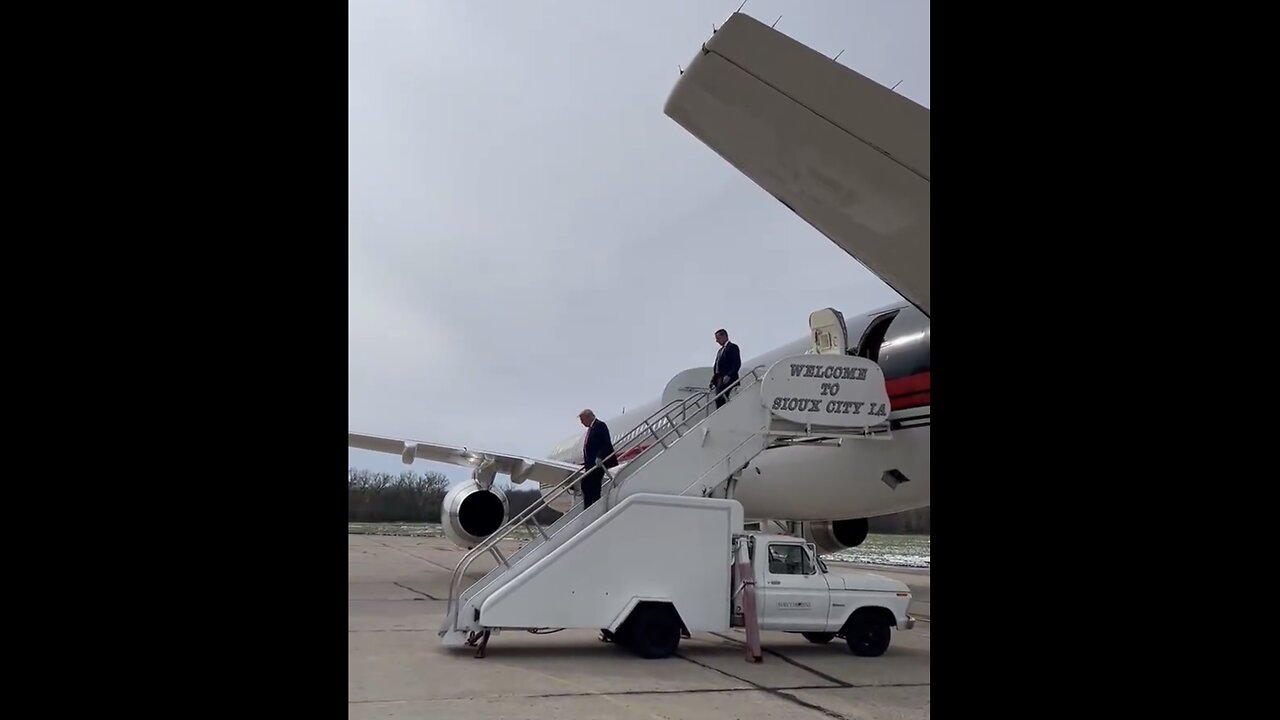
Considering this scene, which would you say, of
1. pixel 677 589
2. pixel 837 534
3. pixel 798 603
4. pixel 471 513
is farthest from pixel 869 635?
pixel 471 513

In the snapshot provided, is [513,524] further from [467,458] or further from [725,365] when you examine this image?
[467,458]

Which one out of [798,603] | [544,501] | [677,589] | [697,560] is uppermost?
[544,501]

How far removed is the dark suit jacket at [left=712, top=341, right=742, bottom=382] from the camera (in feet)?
32.2

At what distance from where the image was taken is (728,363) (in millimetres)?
9867

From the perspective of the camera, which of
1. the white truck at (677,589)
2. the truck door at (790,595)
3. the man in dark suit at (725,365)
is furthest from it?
the man in dark suit at (725,365)

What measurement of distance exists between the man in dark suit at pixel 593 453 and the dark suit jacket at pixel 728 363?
1.63 meters

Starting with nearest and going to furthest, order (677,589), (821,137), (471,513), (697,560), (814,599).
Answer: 1. (821,137)
2. (677,589)
3. (697,560)
4. (814,599)
5. (471,513)

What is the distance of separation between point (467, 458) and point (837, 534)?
6.51 metres

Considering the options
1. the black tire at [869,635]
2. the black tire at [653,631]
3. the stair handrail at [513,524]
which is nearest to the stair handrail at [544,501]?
the stair handrail at [513,524]

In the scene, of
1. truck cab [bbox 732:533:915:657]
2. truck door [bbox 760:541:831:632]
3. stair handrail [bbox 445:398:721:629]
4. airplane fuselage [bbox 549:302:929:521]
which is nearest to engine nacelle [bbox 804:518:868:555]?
airplane fuselage [bbox 549:302:929:521]

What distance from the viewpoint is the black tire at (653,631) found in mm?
7783

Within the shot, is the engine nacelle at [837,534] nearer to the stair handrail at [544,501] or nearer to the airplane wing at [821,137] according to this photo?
the stair handrail at [544,501]

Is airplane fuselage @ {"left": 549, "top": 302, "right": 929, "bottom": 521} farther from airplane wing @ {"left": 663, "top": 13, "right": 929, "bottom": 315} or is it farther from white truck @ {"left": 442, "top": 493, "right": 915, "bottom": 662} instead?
airplane wing @ {"left": 663, "top": 13, "right": 929, "bottom": 315}
